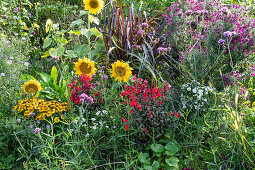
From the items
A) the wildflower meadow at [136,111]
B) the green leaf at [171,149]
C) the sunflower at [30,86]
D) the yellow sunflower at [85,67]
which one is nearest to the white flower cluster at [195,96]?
the wildflower meadow at [136,111]

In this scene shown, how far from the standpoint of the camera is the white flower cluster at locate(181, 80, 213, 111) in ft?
8.33

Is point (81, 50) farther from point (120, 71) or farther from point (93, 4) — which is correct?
point (120, 71)

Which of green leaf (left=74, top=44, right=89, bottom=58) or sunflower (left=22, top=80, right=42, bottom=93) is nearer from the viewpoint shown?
sunflower (left=22, top=80, right=42, bottom=93)

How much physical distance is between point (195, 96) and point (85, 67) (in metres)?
1.18

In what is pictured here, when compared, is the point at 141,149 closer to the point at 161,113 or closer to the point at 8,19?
the point at 161,113

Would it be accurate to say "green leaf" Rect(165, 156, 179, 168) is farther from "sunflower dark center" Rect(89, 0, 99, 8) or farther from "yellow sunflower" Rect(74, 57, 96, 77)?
"sunflower dark center" Rect(89, 0, 99, 8)

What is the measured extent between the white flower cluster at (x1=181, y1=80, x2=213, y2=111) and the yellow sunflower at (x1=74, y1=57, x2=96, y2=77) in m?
0.98

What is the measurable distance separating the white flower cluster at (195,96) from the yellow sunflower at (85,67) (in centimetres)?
98

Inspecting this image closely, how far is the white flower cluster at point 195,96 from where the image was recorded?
2.54 meters

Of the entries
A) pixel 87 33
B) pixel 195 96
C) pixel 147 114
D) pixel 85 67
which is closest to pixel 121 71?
pixel 85 67

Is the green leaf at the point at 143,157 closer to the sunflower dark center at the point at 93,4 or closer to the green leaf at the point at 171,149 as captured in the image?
the green leaf at the point at 171,149

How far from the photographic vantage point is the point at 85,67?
2766mm

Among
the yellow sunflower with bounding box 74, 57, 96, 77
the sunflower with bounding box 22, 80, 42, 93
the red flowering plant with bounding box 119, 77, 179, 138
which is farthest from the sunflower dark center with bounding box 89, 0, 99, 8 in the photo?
the red flowering plant with bounding box 119, 77, 179, 138

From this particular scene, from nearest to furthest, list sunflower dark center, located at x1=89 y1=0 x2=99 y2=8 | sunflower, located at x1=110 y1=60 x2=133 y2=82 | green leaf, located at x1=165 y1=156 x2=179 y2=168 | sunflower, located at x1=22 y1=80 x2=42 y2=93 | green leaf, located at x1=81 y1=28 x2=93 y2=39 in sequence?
green leaf, located at x1=165 y1=156 x2=179 y2=168, sunflower, located at x1=110 y1=60 x2=133 y2=82, sunflower, located at x1=22 y1=80 x2=42 y2=93, sunflower dark center, located at x1=89 y1=0 x2=99 y2=8, green leaf, located at x1=81 y1=28 x2=93 y2=39
